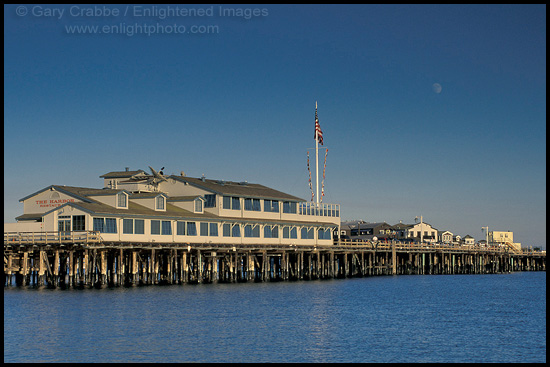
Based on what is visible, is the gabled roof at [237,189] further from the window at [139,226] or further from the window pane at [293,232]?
the window at [139,226]

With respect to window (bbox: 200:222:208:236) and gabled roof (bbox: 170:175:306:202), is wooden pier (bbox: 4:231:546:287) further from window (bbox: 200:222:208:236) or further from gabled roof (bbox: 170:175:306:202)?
gabled roof (bbox: 170:175:306:202)

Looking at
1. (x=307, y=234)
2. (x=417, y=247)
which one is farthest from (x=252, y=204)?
(x=417, y=247)

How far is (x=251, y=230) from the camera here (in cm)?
7538

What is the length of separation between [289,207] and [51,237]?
29.1m

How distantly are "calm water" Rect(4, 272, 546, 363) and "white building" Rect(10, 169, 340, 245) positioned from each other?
6.18 metres

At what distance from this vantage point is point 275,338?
3625 cm

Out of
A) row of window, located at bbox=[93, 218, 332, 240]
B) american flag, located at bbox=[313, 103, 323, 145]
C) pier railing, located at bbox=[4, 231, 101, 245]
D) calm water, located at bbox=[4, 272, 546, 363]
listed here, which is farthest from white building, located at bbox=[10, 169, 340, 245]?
american flag, located at bbox=[313, 103, 323, 145]

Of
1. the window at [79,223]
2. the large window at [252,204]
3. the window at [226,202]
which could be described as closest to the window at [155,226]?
the window at [79,223]

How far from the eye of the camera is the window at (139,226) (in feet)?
209

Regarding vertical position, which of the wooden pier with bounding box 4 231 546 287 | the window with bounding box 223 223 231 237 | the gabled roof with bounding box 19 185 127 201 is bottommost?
the wooden pier with bounding box 4 231 546 287

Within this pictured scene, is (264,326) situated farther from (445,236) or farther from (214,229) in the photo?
(445,236)

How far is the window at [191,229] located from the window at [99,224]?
30.4 feet

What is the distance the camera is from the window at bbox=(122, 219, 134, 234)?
62938 mm

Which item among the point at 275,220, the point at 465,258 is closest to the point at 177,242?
the point at 275,220
